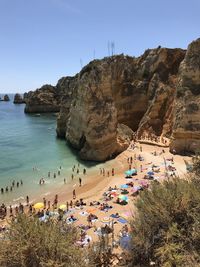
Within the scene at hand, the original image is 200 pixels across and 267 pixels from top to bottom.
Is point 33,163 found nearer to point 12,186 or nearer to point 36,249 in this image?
point 12,186

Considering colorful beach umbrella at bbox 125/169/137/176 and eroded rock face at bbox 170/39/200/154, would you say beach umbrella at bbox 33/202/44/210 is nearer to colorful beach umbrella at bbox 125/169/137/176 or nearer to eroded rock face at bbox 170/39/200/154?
colorful beach umbrella at bbox 125/169/137/176

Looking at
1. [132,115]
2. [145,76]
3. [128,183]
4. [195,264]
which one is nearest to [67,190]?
[128,183]

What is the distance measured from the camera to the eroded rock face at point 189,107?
127 feet

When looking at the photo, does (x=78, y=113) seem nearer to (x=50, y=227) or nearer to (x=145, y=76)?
(x=145, y=76)

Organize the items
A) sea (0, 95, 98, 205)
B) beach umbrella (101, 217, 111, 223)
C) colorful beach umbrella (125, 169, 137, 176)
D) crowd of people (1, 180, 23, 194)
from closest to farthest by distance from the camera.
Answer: beach umbrella (101, 217, 111, 223) < crowd of people (1, 180, 23, 194) < sea (0, 95, 98, 205) < colorful beach umbrella (125, 169, 137, 176)

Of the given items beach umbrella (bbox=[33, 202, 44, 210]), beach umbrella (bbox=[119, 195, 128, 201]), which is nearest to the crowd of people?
beach umbrella (bbox=[33, 202, 44, 210])

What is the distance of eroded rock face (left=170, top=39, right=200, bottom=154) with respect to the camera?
38.8 meters

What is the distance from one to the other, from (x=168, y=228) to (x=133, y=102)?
41.9m

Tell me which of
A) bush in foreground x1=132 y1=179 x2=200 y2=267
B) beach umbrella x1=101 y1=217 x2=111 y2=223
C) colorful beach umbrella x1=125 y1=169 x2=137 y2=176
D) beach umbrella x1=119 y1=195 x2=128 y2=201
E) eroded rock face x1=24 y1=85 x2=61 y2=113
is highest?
eroded rock face x1=24 y1=85 x2=61 y2=113

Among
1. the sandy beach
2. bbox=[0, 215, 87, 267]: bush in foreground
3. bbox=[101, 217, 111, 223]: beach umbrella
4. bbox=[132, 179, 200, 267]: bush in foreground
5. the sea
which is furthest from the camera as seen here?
the sea

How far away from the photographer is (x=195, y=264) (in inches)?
501

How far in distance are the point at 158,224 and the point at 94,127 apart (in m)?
28.6

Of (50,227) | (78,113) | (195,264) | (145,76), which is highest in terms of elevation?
(145,76)

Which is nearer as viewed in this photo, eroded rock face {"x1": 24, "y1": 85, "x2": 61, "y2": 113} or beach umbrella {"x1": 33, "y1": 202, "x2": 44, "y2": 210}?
beach umbrella {"x1": 33, "y1": 202, "x2": 44, "y2": 210}
